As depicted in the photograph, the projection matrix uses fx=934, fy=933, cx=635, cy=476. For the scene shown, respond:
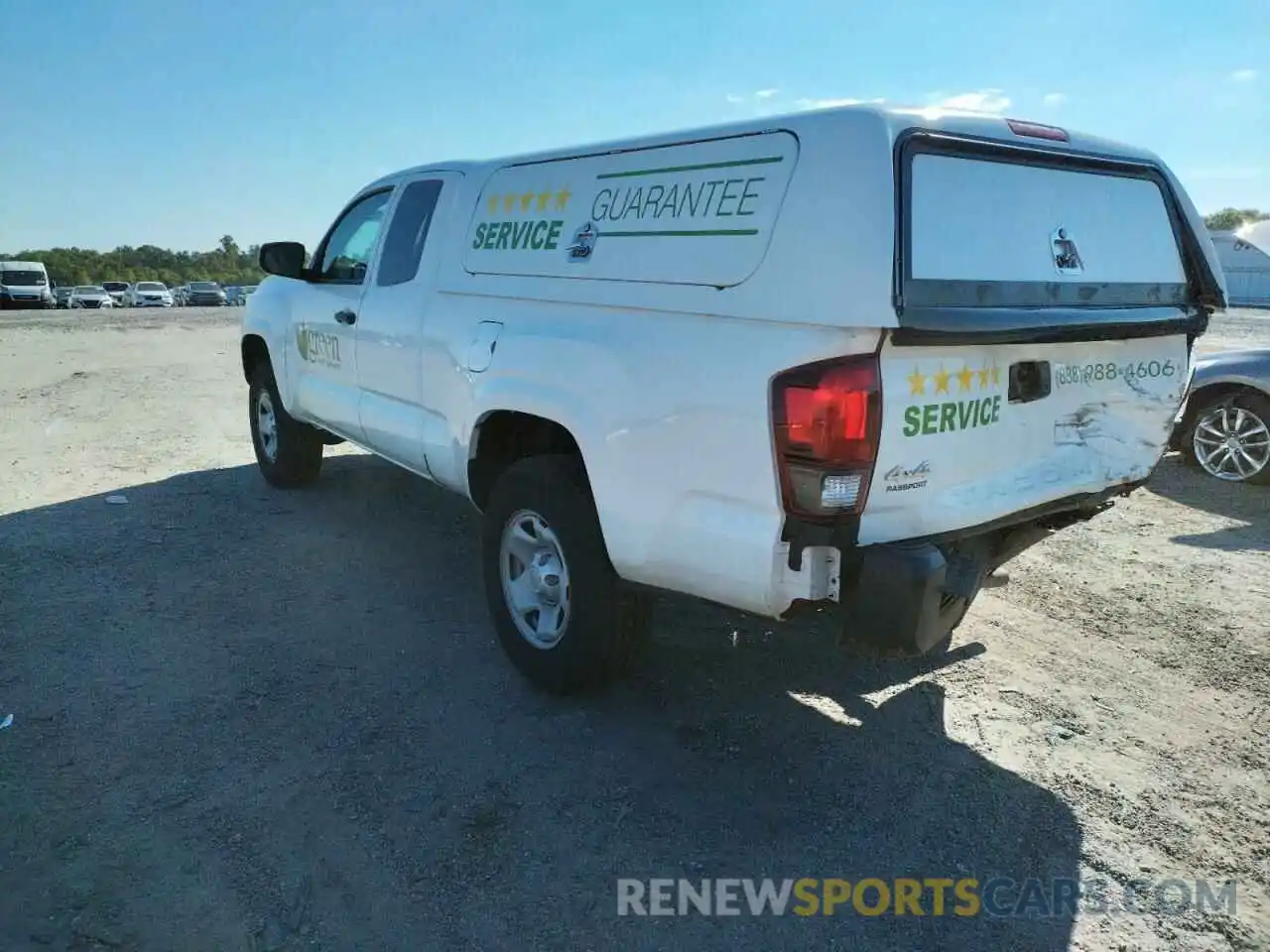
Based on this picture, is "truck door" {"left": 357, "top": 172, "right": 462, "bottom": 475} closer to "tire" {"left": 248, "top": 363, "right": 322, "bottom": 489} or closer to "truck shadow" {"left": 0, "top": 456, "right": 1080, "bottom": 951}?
"truck shadow" {"left": 0, "top": 456, "right": 1080, "bottom": 951}

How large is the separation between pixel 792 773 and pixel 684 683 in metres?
0.75

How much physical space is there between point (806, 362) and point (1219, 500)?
558cm

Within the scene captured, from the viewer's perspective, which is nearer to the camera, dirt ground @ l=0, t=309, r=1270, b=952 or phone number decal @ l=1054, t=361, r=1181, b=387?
dirt ground @ l=0, t=309, r=1270, b=952

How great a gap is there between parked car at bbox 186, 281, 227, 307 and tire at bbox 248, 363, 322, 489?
46827 mm


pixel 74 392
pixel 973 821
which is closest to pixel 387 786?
pixel 973 821

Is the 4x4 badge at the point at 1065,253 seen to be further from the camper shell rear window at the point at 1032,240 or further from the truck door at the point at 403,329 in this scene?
the truck door at the point at 403,329

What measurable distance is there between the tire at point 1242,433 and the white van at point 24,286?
42441 mm

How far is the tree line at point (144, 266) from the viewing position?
72.0 metres

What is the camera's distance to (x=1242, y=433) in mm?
7012

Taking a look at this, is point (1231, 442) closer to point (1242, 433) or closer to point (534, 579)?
point (1242, 433)

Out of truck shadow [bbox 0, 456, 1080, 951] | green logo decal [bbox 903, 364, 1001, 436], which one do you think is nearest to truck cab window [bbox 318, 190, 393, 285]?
truck shadow [bbox 0, 456, 1080, 951]

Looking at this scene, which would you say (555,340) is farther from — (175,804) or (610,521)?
(175,804)

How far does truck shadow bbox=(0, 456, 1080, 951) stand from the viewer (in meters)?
2.56

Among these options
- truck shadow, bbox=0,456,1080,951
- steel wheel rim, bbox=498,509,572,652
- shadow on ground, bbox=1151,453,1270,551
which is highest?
steel wheel rim, bbox=498,509,572,652
